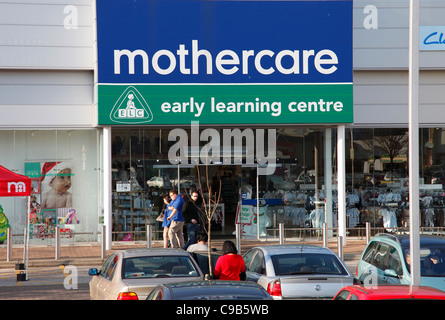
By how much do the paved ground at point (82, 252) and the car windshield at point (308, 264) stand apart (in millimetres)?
7753

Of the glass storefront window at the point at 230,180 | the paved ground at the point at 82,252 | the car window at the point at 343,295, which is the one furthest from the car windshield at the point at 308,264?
the glass storefront window at the point at 230,180

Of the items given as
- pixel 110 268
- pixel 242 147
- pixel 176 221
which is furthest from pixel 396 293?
pixel 242 147

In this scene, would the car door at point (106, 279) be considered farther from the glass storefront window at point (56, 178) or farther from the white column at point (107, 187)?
the glass storefront window at point (56, 178)

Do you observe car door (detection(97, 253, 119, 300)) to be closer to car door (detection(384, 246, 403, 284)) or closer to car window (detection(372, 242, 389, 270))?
car door (detection(384, 246, 403, 284))

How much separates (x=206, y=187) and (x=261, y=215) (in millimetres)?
2117

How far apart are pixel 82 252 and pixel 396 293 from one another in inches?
579

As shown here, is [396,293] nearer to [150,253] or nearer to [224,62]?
[150,253]

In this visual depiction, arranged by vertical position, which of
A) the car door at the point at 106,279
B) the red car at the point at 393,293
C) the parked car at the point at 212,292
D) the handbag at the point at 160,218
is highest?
the parked car at the point at 212,292

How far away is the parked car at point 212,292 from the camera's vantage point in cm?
694

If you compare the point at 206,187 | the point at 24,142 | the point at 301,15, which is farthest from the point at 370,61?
the point at 24,142

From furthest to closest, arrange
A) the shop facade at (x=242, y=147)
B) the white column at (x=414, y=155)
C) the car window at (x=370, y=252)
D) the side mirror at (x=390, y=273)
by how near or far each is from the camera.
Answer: the shop facade at (x=242, y=147), the car window at (x=370, y=252), the side mirror at (x=390, y=273), the white column at (x=414, y=155)

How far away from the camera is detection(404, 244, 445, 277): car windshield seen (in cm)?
1110

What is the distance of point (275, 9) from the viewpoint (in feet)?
68.2

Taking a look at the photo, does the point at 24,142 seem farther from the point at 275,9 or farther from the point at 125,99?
the point at 275,9
